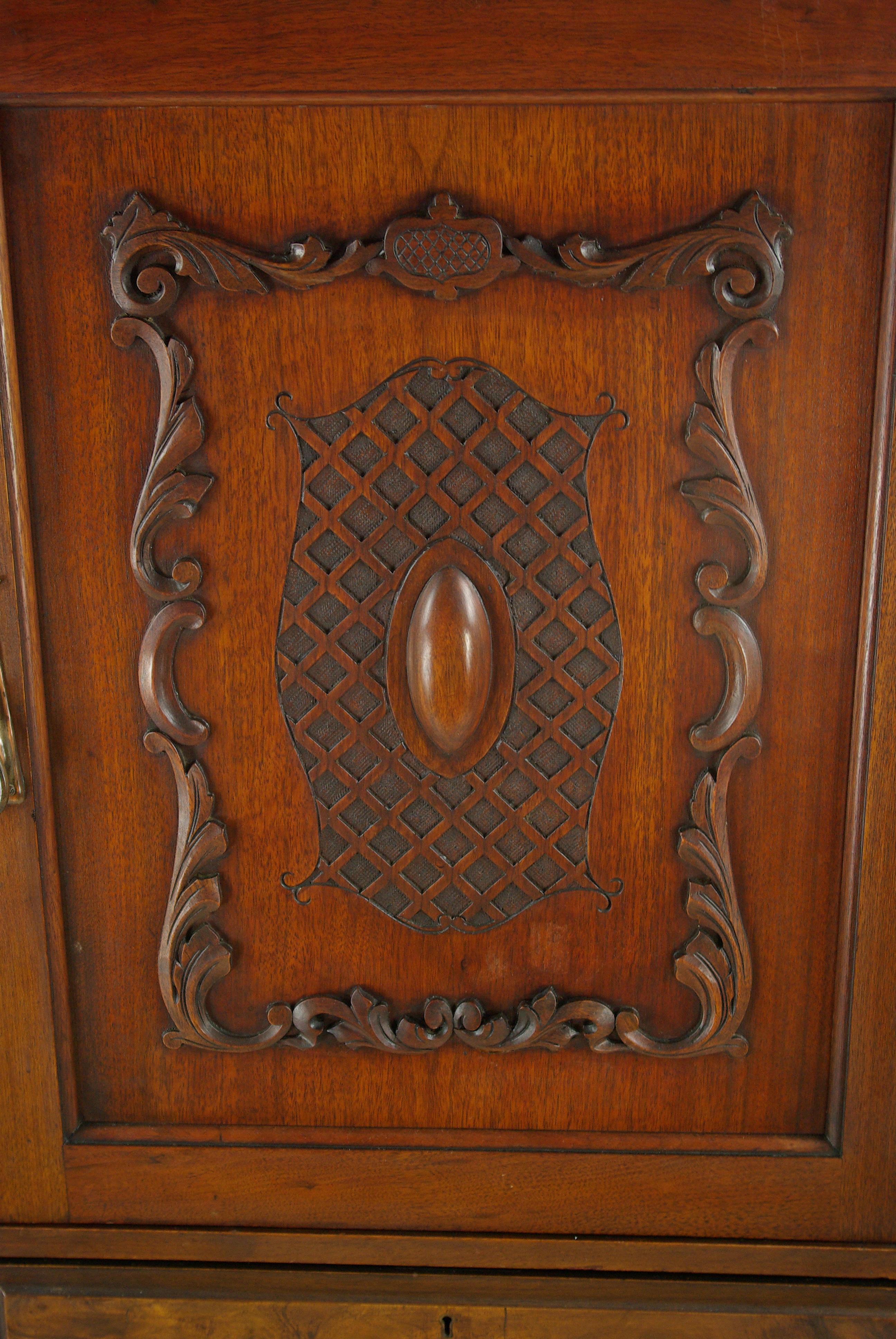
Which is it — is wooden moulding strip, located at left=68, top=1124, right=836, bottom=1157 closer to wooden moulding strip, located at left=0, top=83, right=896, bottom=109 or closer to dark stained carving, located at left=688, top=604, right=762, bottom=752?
dark stained carving, located at left=688, top=604, right=762, bottom=752

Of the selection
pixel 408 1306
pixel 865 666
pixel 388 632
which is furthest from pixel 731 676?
pixel 408 1306

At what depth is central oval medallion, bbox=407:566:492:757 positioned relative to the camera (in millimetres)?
553

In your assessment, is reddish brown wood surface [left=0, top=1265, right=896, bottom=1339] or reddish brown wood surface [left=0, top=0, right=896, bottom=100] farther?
reddish brown wood surface [left=0, top=1265, right=896, bottom=1339]

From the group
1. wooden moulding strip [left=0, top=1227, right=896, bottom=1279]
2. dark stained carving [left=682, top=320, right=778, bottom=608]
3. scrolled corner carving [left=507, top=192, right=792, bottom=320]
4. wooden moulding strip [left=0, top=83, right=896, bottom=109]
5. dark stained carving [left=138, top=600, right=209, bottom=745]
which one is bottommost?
wooden moulding strip [left=0, top=1227, right=896, bottom=1279]

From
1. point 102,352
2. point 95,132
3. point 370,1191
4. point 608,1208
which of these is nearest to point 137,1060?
point 370,1191

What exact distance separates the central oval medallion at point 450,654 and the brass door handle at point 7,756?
0.24 metres

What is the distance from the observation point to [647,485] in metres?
0.55

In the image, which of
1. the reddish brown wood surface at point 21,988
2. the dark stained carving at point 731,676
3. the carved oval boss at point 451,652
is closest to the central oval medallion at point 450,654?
the carved oval boss at point 451,652

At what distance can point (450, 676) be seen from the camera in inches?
21.9

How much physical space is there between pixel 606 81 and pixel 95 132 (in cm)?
27

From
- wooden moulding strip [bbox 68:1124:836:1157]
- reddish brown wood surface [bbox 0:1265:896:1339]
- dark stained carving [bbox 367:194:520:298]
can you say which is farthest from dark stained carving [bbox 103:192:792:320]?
reddish brown wood surface [bbox 0:1265:896:1339]

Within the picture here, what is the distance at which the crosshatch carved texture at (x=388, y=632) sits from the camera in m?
0.55

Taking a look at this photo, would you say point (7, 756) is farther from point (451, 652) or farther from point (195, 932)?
point (451, 652)

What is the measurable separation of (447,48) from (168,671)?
36cm
